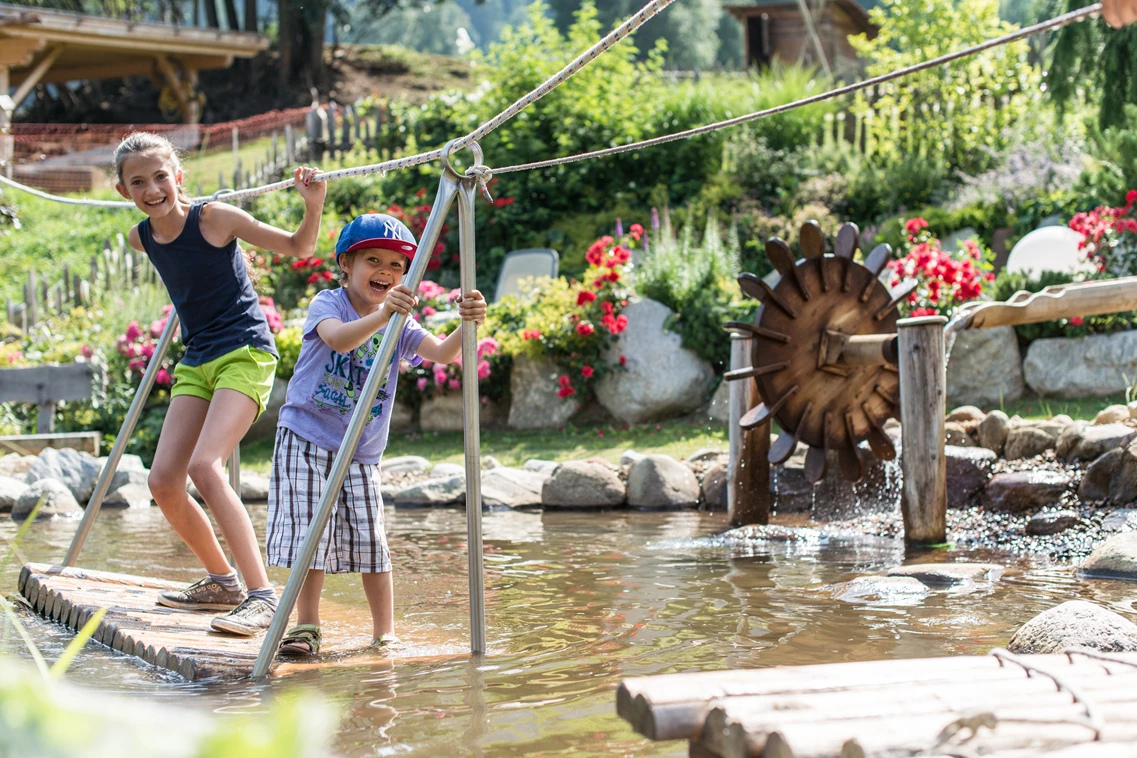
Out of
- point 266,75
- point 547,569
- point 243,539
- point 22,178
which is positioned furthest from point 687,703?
point 266,75

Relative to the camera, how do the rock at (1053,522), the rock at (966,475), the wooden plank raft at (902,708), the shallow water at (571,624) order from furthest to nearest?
the rock at (966,475), the rock at (1053,522), the shallow water at (571,624), the wooden plank raft at (902,708)

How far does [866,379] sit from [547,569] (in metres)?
2.75

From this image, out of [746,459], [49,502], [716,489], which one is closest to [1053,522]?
[746,459]

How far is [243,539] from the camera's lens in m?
3.81

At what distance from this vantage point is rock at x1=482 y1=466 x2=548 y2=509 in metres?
7.97

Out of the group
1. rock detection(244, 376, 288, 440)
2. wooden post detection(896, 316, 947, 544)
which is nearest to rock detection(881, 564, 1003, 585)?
wooden post detection(896, 316, 947, 544)

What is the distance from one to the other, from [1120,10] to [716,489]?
18.2ft

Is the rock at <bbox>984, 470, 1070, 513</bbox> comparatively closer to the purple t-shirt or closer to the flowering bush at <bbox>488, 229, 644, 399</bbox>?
the purple t-shirt

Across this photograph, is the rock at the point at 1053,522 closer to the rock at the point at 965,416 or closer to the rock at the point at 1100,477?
the rock at the point at 1100,477

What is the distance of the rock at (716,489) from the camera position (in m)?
7.71

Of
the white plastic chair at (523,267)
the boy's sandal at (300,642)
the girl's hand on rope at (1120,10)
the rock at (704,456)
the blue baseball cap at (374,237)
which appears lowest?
the boy's sandal at (300,642)

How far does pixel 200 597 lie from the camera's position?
4.37 m

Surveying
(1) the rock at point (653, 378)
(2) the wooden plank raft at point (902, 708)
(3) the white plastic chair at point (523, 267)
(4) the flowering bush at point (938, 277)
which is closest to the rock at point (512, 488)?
(1) the rock at point (653, 378)

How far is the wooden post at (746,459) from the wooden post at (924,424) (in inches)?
44.6
